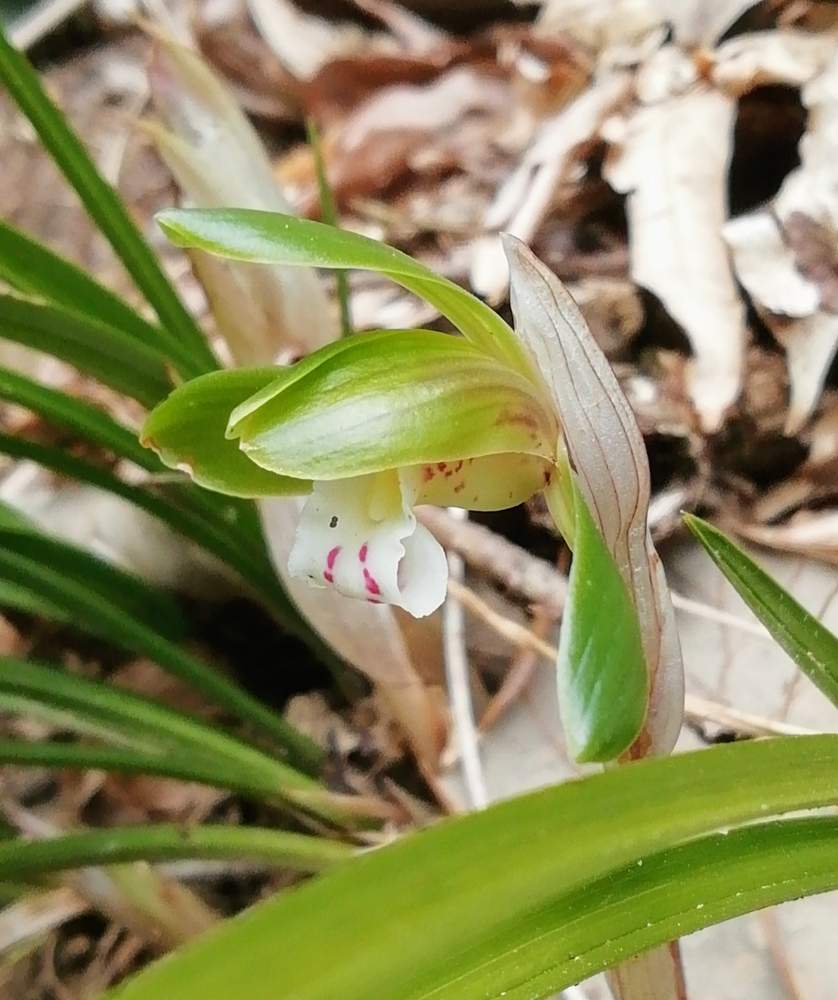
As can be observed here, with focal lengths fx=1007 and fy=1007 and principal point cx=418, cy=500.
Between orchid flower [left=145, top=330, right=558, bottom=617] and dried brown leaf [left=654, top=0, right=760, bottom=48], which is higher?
orchid flower [left=145, top=330, right=558, bottom=617]

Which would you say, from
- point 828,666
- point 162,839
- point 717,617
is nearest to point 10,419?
point 162,839

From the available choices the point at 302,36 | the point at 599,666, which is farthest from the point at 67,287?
the point at 302,36

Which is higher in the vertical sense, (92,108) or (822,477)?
(92,108)

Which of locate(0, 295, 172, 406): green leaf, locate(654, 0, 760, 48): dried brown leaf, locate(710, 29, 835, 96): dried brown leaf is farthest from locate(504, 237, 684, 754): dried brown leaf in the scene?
locate(654, 0, 760, 48): dried brown leaf

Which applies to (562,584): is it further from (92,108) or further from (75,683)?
(92,108)

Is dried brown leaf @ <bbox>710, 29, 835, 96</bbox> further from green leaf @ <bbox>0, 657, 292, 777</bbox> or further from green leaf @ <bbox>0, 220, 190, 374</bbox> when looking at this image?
green leaf @ <bbox>0, 657, 292, 777</bbox>

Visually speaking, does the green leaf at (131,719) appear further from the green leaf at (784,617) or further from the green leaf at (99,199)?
the green leaf at (784,617)
